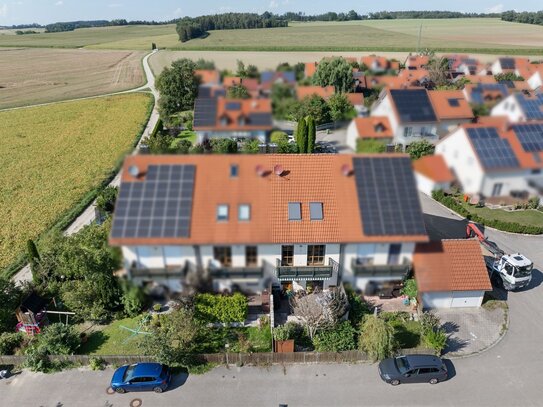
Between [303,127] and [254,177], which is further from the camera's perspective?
[303,127]

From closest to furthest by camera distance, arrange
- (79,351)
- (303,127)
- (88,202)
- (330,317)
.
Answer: (330,317) < (79,351) < (303,127) < (88,202)

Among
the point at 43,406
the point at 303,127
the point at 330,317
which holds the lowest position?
the point at 43,406

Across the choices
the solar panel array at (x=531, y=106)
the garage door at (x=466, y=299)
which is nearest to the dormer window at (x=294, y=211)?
the solar panel array at (x=531, y=106)

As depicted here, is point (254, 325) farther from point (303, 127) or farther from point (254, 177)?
point (303, 127)

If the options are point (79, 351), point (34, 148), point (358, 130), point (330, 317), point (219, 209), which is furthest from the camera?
point (34, 148)

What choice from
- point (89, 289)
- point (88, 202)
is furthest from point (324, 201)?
point (88, 202)

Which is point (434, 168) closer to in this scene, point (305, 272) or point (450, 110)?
point (450, 110)

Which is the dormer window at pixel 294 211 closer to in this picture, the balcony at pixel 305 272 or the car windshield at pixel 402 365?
the balcony at pixel 305 272
